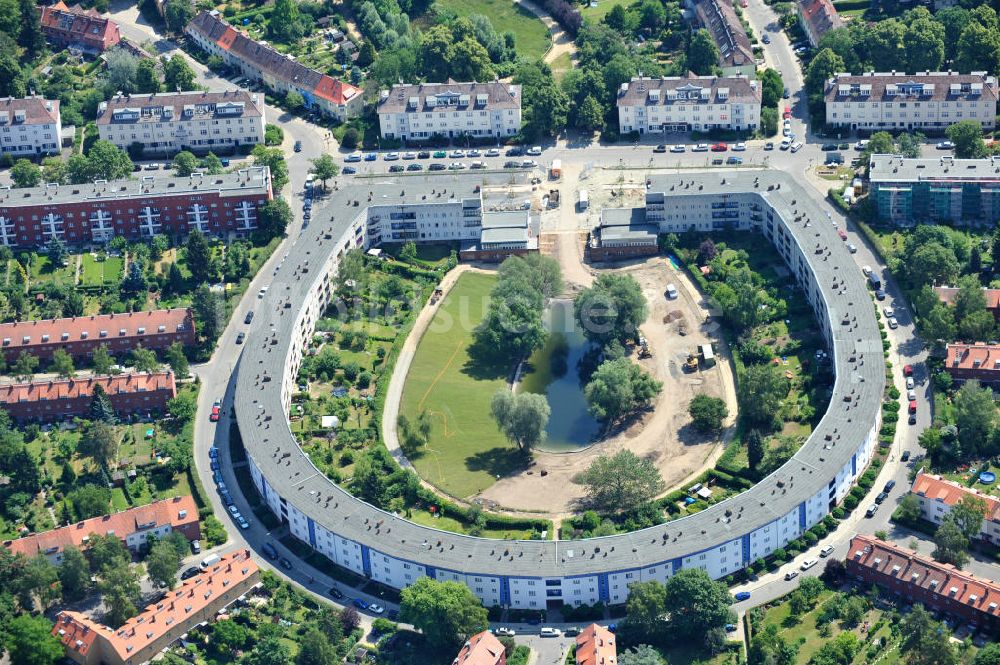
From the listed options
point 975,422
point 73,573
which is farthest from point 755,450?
point 73,573

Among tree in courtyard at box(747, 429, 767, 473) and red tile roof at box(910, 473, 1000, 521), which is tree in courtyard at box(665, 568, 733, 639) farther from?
red tile roof at box(910, 473, 1000, 521)

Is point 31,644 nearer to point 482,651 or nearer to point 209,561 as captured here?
point 209,561

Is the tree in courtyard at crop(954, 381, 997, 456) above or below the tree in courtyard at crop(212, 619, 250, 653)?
above

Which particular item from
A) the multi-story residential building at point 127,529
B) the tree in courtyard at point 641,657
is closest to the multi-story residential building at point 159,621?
the multi-story residential building at point 127,529

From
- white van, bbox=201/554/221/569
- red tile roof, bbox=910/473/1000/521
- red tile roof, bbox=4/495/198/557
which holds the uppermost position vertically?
red tile roof, bbox=910/473/1000/521

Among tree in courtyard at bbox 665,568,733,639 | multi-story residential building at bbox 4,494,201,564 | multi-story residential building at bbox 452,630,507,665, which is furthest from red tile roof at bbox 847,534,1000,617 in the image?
multi-story residential building at bbox 4,494,201,564

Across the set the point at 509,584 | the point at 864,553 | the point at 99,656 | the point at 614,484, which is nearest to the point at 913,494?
the point at 864,553

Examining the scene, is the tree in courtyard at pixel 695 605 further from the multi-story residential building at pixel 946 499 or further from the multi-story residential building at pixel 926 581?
the multi-story residential building at pixel 946 499
